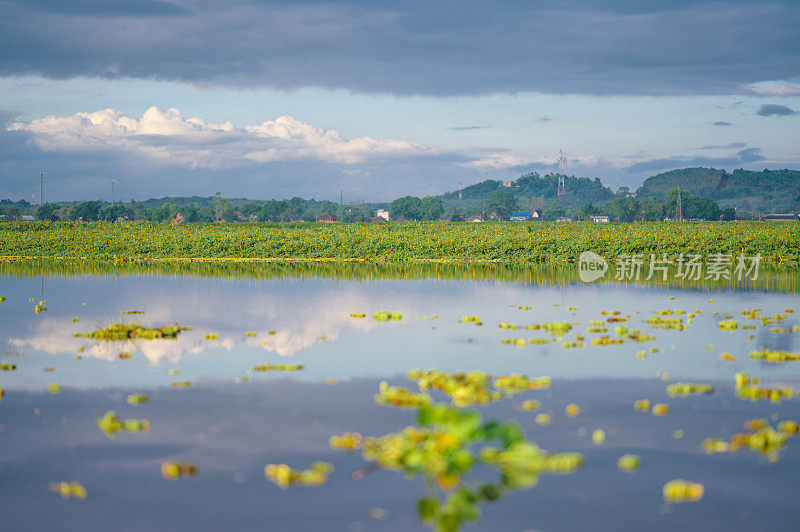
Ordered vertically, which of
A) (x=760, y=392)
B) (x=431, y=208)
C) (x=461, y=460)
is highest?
(x=431, y=208)

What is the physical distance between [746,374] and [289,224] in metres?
70.0

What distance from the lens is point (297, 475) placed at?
8625 millimetres

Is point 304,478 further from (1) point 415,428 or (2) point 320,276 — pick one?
(2) point 320,276

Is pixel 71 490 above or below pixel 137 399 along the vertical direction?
below

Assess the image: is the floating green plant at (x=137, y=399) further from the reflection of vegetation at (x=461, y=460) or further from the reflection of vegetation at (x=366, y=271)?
the reflection of vegetation at (x=366, y=271)

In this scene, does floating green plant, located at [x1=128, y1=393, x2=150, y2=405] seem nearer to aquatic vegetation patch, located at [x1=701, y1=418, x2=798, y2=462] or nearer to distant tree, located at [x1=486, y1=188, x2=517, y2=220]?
aquatic vegetation patch, located at [x1=701, y1=418, x2=798, y2=462]

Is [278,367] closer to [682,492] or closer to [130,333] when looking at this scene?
[130,333]

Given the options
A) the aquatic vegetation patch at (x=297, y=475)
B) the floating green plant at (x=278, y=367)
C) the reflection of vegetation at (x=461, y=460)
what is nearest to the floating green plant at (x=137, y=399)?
the floating green plant at (x=278, y=367)

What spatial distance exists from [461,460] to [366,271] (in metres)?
31.8

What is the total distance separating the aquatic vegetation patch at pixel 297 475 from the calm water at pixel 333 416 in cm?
13

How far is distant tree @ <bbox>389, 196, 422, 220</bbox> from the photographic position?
17312 centimetres

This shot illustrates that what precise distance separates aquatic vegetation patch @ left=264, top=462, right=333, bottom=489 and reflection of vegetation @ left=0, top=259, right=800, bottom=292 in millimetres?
24581

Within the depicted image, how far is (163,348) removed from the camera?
16359mm

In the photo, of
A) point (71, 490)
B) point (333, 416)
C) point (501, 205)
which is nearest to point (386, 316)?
point (333, 416)
